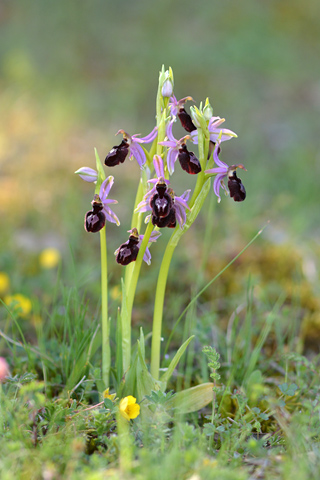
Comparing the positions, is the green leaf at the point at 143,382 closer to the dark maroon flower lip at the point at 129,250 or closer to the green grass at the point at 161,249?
the green grass at the point at 161,249

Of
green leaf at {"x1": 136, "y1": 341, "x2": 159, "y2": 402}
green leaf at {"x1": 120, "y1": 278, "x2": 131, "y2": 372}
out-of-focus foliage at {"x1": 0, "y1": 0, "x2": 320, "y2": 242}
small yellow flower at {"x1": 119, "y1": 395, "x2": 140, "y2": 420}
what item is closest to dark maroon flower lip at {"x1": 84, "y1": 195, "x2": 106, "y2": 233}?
green leaf at {"x1": 120, "y1": 278, "x2": 131, "y2": 372}

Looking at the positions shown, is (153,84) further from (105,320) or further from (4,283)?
(105,320)

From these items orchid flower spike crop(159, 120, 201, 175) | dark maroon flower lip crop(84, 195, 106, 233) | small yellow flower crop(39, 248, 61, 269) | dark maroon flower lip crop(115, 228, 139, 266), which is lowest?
small yellow flower crop(39, 248, 61, 269)

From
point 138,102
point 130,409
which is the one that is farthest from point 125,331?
point 138,102

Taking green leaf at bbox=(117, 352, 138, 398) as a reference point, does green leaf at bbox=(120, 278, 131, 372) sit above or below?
above

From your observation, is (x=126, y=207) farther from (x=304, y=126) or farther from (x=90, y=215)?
(x=304, y=126)

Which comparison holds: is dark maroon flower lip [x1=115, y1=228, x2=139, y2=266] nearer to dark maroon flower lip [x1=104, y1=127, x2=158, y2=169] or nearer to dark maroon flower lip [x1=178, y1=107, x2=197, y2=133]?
dark maroon flower lip [x1=104, y1=127, x2=158, y2=169]

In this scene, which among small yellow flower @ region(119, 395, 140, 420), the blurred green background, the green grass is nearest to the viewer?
the green grass
